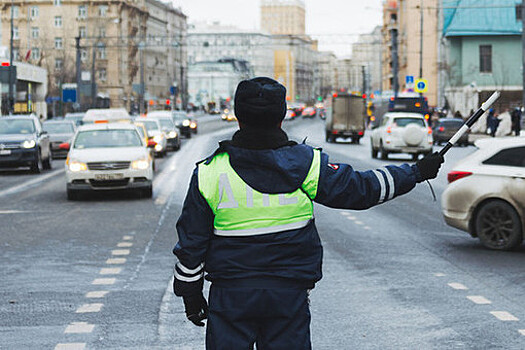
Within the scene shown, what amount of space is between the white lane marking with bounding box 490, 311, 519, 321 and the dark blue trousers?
419 centimetres

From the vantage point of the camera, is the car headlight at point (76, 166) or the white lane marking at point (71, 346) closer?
the white lane marking at point (71, 346)

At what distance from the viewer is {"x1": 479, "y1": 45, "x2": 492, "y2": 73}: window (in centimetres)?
7825

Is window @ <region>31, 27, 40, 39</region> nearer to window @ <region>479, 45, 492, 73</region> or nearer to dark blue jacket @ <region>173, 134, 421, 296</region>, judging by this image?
window @ <region>479, 45, 492, 73</region>

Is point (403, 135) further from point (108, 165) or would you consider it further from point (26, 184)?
point (108, 165)

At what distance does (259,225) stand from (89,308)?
4729 millimetres

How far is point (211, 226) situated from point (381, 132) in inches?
1246

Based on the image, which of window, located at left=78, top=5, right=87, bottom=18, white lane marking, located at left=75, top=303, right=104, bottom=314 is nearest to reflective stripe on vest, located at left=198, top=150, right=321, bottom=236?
white lane marking, located at left=75, top=303, right=104, bottom=314

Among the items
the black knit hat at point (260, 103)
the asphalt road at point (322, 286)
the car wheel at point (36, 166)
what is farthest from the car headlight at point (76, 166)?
the black knit hat at point (260, 103)

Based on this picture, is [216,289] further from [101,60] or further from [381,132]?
[101,60]

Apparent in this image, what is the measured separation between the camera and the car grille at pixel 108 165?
65.8ft

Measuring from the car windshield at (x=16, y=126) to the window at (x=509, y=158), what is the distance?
20.1m

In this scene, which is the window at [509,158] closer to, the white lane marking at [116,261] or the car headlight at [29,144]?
the white lane marking at [116,261]

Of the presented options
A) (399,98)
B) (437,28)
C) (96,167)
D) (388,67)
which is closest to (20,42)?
(388,67)

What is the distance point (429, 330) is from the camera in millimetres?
7453
